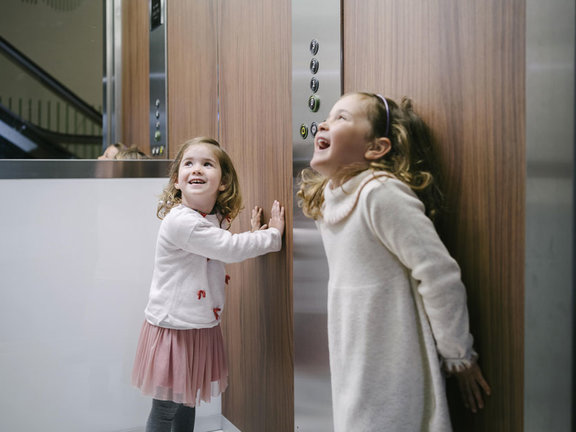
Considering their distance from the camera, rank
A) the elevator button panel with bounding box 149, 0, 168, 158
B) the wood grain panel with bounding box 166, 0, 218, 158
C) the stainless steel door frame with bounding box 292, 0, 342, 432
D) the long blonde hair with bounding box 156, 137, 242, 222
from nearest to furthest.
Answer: the stainless steel door frame with bounding box 292, 0, 342, 432, the long blonde hair with bounding box 156, 137, 242, 222, the wood grain panel with bounding box 166, 0, 218, 158, the elevator button panel with bounding box 149, 0, 168, 158

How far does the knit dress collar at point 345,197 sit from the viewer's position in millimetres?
974

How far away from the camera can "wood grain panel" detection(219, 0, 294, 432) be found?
4.93ft

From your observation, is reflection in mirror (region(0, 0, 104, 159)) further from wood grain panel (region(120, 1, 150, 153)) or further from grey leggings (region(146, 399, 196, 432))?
grey leggings (region(146, 399, 196, 432))

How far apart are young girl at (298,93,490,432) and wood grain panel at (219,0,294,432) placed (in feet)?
1.51

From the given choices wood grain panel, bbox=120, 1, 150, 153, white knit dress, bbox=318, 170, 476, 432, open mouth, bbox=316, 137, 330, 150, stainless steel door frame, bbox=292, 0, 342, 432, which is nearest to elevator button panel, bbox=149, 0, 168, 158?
wood grain panel, bbox=120, 1, 150, 153

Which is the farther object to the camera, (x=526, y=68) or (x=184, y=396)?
(x=184, y=396)

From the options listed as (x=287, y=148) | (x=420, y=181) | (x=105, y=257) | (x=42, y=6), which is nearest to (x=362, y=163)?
(x=420, y=181)

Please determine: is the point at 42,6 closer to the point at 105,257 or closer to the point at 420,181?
the point at 105,257

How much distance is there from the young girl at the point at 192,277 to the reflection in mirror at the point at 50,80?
2.47 ft

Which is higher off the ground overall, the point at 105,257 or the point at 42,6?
the point at 42,6

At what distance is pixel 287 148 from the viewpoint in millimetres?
1473

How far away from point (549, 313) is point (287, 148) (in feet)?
2.67

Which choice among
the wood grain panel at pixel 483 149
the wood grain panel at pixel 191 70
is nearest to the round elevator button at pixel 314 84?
the wood grain panel at pixel 483 149

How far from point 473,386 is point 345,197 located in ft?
1.17
